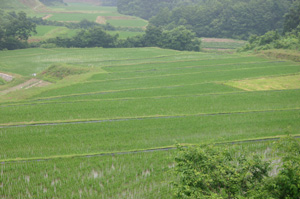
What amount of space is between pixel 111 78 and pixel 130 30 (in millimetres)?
35938

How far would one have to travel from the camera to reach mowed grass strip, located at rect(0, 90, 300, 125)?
47.6 feet

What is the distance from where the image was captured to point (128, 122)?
535 inches

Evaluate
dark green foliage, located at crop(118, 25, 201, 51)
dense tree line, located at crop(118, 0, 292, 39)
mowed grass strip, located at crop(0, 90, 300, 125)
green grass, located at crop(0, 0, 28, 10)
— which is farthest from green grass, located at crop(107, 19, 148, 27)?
mowed grass strip, located at crop(0, 90, 300, 125)

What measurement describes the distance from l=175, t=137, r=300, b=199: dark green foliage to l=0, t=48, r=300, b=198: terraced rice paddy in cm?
56

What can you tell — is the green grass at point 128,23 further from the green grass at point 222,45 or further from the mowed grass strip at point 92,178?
the mowed grass strip at point 92,178

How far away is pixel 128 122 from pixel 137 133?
1.24m

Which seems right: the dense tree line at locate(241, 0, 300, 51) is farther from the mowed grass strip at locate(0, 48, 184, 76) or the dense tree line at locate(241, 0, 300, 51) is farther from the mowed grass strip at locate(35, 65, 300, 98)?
the mowed grass strip at locate(35, 65, 300, 98)

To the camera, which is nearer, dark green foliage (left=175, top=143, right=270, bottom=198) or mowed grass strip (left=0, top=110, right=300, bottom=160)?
dark green foliage (left=175, top=143, right=270, bottom=198)

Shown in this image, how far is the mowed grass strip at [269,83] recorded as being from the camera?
63.3ft

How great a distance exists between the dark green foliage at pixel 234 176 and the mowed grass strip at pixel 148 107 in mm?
7213

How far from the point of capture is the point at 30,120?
14078mm

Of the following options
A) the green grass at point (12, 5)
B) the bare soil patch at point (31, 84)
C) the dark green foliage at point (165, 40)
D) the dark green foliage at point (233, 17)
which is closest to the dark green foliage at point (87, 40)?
the dark green foliage at point (165, 40)

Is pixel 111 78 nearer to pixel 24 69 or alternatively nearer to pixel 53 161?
pixel 24 69

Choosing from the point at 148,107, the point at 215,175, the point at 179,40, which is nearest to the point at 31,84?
the point at 148,107
